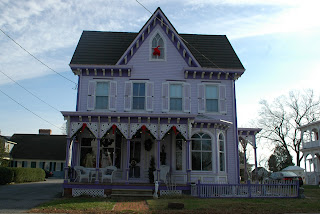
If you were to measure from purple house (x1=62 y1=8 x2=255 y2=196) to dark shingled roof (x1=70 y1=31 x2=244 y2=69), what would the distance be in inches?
2.6

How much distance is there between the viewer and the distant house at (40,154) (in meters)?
46.7

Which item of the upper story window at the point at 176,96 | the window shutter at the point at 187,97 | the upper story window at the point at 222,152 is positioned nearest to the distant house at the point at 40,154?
the upper story window at the point at 176,96

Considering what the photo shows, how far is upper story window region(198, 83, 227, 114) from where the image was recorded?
753 inches

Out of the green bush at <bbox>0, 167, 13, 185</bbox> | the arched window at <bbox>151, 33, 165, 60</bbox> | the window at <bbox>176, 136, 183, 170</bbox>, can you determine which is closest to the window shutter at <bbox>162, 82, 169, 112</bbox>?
the arched window at <bbox>151, 33, 165, 60</bbox>

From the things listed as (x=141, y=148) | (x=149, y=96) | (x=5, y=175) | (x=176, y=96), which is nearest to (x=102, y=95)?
(x=149, y=96)

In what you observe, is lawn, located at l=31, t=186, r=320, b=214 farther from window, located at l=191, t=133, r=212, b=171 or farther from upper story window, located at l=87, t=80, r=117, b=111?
upper story window, located at l=87, t=80, r=117, b=111

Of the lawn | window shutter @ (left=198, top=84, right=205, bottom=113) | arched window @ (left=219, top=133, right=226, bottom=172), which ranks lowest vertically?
the lawn

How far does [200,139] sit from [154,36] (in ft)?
23.7

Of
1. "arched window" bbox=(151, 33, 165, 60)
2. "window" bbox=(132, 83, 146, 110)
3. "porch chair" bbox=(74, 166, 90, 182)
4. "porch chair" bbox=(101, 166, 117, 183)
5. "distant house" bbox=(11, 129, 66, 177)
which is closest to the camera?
"porch chair" bbox=(101, 166, 117, 183)

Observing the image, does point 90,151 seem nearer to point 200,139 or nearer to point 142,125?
point 142,125

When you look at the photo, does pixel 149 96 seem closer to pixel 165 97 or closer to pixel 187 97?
pixel 165 97

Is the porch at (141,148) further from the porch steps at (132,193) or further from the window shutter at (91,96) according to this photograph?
the window shutter at (91,96)

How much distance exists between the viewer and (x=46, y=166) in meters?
47.0

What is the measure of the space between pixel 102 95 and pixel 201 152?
6.97 meters
